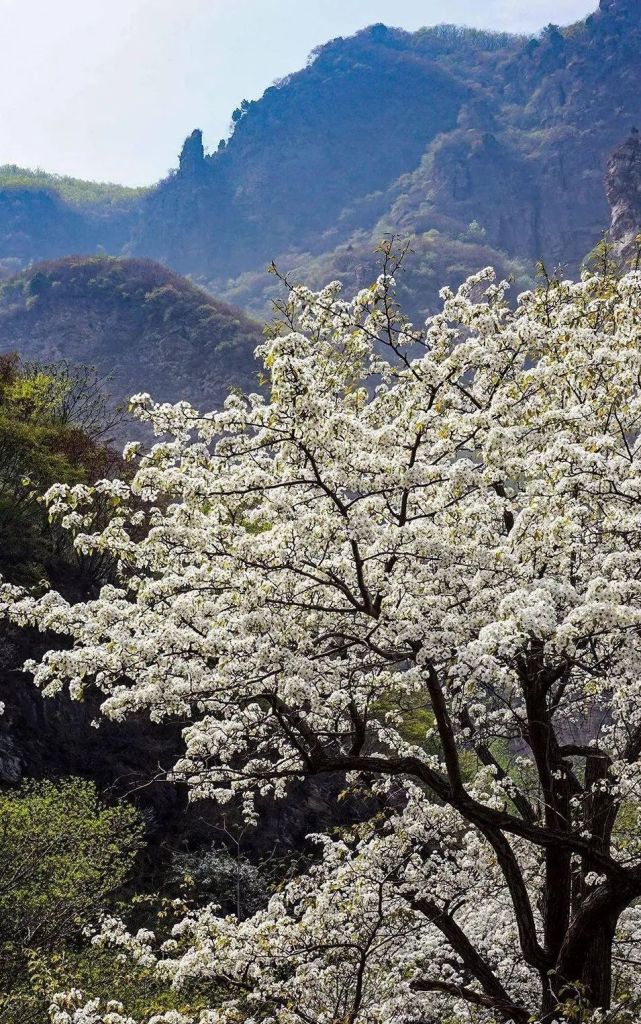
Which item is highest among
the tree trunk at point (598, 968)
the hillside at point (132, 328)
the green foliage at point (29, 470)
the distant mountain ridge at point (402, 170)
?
the distant mountain ridge at point (402, 170)

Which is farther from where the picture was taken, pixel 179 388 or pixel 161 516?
pixel 179 388

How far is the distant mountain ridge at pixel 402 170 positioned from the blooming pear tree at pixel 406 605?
3716 inches

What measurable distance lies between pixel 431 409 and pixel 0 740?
1210cm

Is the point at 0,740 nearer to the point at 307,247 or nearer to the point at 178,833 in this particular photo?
the point at 178,833

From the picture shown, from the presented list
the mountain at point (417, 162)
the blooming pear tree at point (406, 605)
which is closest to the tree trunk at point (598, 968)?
the blooming pear tree at point (406, 605)

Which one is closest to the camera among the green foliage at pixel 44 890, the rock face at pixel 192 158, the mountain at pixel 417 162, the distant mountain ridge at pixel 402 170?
the green foliage at pixel 44 890

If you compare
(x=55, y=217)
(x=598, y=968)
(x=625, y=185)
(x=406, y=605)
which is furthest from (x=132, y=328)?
(x=598, y=968)

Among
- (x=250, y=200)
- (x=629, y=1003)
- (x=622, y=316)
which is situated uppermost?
(x=250, y=200)

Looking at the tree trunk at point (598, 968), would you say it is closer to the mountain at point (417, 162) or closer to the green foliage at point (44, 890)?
the green foliage at point (44, 890)

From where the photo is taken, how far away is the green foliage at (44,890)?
8.25 metres

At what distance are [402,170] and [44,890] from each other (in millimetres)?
166369

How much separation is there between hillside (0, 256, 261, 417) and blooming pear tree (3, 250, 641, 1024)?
62828mm

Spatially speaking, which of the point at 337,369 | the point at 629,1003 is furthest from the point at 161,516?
the point at 629,1003

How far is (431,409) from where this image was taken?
21.3 ft
